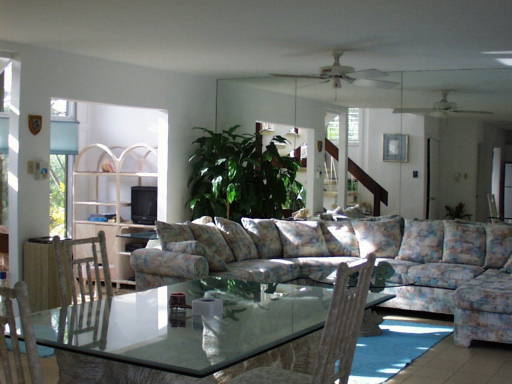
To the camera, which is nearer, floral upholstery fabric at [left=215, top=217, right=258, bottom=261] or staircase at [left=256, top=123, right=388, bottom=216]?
floral upholstery fabric at [left=215, top=217, right=258, bottom=261]

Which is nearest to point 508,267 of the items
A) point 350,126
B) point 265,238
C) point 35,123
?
point 265,238

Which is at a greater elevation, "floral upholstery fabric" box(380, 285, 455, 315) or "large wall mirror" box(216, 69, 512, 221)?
"large wall mirror" box(216, 69, 512, 221)

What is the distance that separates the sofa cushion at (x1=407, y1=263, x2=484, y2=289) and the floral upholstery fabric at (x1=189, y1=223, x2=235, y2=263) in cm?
176

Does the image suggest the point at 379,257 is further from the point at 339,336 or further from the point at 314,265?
the point at 339,336

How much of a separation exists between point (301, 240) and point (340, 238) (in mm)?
461

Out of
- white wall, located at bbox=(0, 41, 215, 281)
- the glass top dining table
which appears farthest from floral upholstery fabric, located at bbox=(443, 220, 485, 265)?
the glass top dining table

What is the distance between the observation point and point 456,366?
507 centimetres

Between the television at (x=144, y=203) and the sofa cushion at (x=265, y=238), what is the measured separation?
4.80 ft

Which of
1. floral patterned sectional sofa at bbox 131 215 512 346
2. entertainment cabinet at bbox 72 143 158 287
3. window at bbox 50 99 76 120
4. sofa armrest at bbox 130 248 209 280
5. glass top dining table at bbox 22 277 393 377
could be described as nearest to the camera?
glass top dining table at bbox 22 277 393 377

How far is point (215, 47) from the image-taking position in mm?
6445

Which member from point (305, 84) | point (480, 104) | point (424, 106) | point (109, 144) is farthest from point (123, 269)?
point (480, 104)

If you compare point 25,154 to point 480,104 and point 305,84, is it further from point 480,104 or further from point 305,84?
point 480,104

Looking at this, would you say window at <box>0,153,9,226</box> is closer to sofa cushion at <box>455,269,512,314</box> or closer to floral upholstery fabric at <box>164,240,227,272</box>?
floral upholstery fabric at <box>164,240,227,272</box>

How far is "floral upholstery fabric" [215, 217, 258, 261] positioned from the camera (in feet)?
23.0
